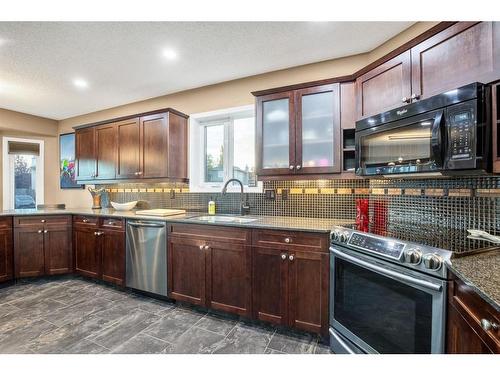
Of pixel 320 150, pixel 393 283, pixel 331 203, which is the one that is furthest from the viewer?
pixel 331 203

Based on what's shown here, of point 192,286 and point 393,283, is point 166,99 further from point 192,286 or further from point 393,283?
point 393,283

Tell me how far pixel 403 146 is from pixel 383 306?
3.34ft

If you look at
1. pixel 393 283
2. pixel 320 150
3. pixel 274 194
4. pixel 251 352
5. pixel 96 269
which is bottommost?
pixel 251 352

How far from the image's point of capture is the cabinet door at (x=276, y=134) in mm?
2344

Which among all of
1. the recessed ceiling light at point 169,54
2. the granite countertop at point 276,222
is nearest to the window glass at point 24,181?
the granite countertop at point 276,222

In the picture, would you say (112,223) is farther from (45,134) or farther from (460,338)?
(460,338)

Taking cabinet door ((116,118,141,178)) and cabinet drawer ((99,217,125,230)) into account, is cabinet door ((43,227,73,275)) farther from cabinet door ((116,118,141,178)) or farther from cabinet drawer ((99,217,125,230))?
cabinet door ((116,118,141,178))

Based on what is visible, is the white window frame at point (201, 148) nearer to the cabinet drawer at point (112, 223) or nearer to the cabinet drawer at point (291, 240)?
the cabinet drawer at point (112, 223)

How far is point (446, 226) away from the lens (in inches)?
69.7

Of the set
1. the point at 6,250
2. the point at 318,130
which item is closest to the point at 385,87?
the point at 318,130

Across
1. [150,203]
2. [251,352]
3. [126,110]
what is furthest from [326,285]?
[126,110]

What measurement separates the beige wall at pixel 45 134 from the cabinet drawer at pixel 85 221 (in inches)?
75.7
